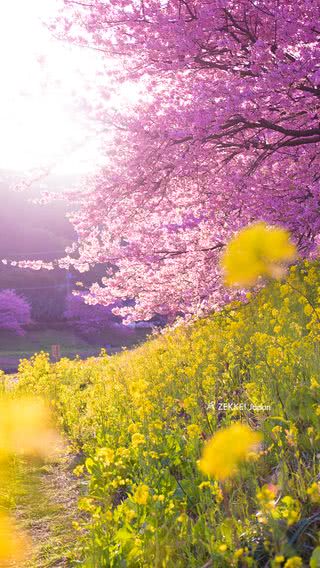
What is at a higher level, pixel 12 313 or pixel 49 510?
pixel 12 313

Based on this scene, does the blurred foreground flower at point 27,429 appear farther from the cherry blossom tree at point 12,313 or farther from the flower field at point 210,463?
the cherry blossom tree at point 12,313

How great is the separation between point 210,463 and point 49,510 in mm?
2830

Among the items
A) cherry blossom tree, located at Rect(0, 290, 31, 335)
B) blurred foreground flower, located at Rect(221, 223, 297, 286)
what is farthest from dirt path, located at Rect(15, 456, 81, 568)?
cherry blossom tree, located at Rect(0, 290, 31, 335)

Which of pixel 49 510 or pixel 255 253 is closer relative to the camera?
pixel 255 253

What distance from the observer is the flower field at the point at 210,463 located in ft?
7.92

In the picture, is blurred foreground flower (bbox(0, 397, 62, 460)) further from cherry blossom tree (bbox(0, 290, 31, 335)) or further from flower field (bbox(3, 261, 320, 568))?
cherry blossom tree (bbox(0, 290, 31, 335))

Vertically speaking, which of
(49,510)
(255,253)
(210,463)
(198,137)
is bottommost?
(210,463)

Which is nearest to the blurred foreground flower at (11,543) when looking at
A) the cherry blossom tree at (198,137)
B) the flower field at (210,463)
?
the flower field at (210,463)

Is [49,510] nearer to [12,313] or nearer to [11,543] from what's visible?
[11,543]

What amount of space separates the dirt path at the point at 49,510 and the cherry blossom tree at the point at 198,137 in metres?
3.88

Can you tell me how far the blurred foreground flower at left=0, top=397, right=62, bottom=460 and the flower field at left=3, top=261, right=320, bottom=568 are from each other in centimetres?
27

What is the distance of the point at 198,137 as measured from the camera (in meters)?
6.56

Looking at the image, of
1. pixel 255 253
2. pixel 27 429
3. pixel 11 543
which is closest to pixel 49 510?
pixel 11 543

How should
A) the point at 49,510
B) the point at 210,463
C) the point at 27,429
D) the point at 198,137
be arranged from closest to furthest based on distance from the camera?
1. the point at 210,463
2. the point at 49,510
3. the point at 198,137
4. the point at 27,429
